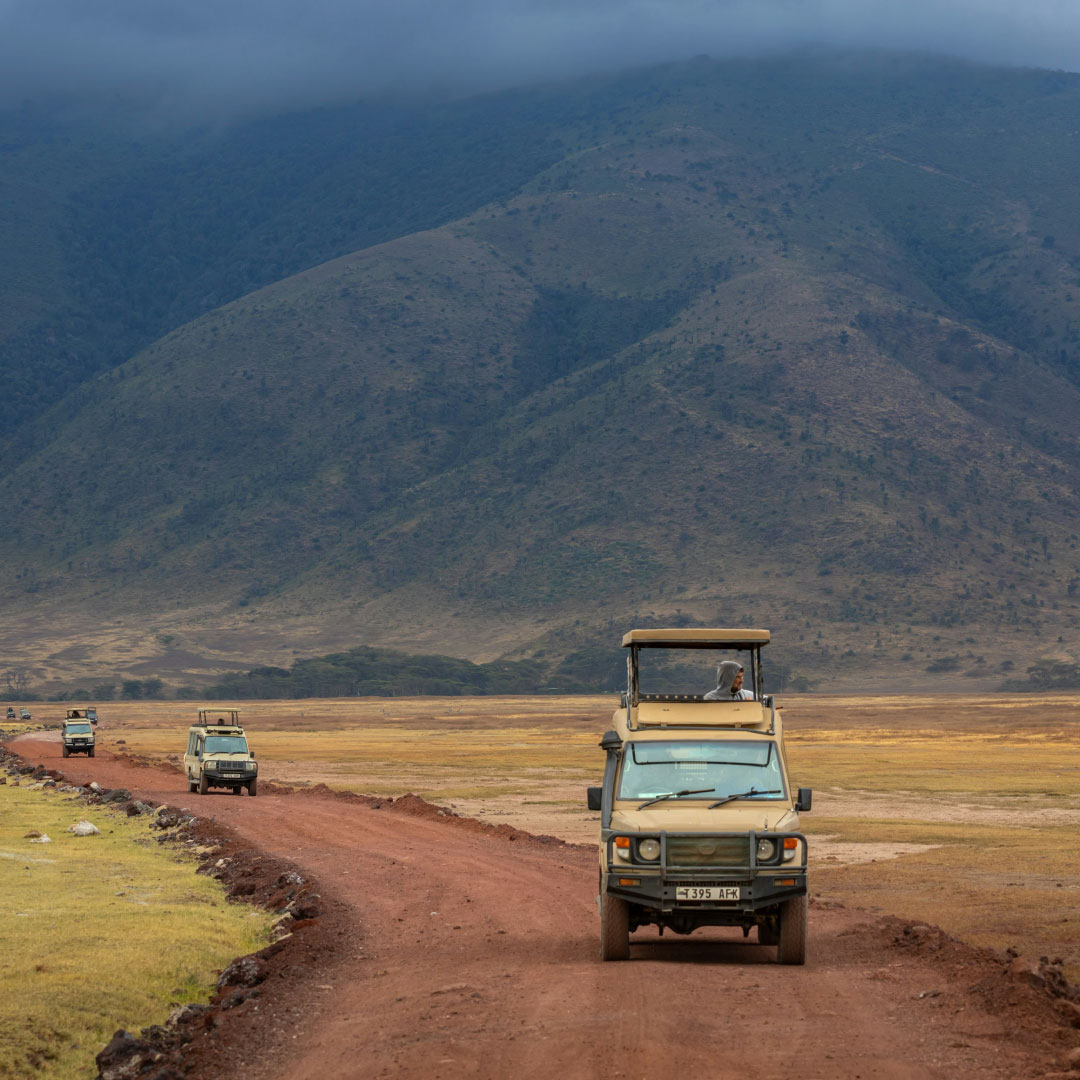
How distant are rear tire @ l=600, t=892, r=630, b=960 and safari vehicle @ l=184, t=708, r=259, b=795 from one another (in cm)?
2848

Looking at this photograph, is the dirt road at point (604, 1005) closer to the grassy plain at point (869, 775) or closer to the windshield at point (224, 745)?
the grassy plain at point (869, 775)

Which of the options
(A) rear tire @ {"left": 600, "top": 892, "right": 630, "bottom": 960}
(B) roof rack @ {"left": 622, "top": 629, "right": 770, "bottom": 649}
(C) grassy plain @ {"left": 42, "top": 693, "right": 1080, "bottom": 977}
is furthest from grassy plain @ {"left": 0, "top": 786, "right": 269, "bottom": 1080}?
(C) grassy plain @ {"left": 42, "top": 693, "right": 1080, "bottom": 977}

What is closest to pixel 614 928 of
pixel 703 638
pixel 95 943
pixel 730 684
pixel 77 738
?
pixel 730 684

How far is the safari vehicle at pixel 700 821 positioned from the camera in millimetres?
15633

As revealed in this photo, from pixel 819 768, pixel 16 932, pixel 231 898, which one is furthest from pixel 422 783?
pixel 16 932

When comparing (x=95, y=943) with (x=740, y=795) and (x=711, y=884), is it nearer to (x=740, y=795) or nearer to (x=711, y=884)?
(x=711, y=884)

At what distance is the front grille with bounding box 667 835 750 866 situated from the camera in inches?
617

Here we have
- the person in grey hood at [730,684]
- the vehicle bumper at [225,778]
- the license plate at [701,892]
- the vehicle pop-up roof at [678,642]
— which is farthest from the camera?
→ the vehicle bumper at [225,778]

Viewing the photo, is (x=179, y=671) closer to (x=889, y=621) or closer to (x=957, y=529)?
(x=889, y=621)

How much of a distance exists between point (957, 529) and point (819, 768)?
370 ft

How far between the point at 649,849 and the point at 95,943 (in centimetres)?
671

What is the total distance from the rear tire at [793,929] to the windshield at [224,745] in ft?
97.8

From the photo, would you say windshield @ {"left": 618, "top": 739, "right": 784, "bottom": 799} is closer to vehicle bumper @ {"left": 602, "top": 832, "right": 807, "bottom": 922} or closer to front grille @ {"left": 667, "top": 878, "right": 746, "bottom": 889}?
vehicle bumper @ {"left": 602, "top": 832, "right": 807, "bottom": 922}

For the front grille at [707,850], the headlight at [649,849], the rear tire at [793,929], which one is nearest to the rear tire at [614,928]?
the headlight at [649,849]
